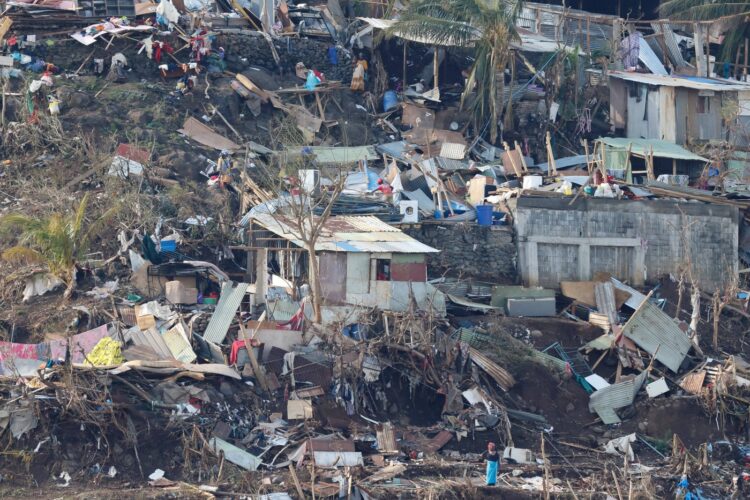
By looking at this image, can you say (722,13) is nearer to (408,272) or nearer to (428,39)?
(428,39)

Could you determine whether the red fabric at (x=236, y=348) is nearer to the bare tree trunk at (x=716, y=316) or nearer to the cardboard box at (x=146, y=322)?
the cardboard box at (x=146, y=322)

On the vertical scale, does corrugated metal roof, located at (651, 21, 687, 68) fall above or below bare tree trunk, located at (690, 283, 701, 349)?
above

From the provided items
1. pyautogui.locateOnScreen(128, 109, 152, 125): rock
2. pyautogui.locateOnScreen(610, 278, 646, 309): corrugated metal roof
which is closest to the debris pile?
pyautogui.locateOnScreen(128, 109, 152, 125): rock

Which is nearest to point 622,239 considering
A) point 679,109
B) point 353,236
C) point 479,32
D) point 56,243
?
point 353,236

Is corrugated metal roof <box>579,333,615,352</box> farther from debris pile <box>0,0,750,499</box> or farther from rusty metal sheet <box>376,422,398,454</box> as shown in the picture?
rusty metal sheet <box>376,422,398,454</box>

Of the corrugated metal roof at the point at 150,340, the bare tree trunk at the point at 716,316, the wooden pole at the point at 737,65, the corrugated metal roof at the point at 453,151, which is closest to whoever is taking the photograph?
the corrugated metal roof at the point at 150,340

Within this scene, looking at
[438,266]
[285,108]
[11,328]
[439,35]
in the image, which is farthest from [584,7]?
[11,328]

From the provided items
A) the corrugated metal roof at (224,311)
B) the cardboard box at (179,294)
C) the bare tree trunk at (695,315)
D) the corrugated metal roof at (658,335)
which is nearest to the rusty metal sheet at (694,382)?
the corrugated metal roof at (658,335)
